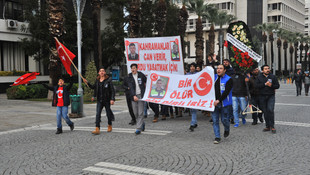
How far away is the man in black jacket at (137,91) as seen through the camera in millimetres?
8438

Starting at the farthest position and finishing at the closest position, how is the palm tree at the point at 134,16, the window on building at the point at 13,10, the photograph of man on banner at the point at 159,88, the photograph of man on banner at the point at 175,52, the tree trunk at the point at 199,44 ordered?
the tree trunk at the point at 199,44
the window on building at the point at 13,10
the palm tree at the point at 134,16
the photograph of man on banner at the point at 175,52
the photograph of man on banner at the point at 159,88

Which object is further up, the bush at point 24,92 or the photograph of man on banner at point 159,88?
the photograph of man on banner at point 159,88

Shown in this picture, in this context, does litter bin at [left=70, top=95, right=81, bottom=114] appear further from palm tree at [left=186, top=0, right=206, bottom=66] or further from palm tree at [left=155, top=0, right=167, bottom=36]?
palm tree at [left=186, top=0, right=206, bottom=66]

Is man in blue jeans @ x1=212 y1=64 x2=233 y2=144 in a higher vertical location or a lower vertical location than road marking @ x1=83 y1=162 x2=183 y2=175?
higher

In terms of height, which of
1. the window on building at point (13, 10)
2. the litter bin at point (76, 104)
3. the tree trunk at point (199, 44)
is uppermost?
the window on building at point (13, 10)

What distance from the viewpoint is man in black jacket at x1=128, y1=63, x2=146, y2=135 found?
332 inches

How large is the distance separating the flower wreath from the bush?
14.8 metres

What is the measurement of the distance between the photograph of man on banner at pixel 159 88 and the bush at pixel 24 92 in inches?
584

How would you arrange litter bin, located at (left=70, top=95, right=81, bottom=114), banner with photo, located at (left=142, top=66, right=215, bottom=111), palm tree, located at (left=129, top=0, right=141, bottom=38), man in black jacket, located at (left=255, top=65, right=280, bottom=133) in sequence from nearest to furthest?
banner with photo, located at (left=142, top=66, right=215, bottom=111), man in black jacket, located at (left=255, top=65, right=280, bottom=133), litter bin, located at (left=70, top=95, right=81, bottom=114), palm tree, located at (left=129, top=0, right=141, bottom=38)

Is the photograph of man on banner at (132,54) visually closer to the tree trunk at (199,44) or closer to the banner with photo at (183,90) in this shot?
the banner with photo at (183,90)

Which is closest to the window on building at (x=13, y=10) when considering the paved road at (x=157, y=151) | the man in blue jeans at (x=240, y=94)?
the paved road at (x=157, y=151)

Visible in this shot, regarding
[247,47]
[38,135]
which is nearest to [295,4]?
[247,47]

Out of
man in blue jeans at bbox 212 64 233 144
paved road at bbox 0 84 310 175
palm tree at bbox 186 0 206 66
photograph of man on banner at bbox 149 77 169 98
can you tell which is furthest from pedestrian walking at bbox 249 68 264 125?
palm tree at bbox 186 0 206 66

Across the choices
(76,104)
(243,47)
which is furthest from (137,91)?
(243,47)
